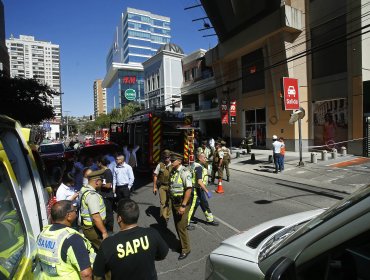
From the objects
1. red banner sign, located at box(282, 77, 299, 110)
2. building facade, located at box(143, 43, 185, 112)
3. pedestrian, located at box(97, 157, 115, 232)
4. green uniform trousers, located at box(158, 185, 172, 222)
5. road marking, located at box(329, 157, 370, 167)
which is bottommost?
road marking, located at box(329, 157, 370, 167)

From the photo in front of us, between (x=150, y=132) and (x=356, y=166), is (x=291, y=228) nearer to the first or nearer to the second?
(x=150, y=132)

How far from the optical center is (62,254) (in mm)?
2764

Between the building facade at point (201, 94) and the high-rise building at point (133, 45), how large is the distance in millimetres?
63049

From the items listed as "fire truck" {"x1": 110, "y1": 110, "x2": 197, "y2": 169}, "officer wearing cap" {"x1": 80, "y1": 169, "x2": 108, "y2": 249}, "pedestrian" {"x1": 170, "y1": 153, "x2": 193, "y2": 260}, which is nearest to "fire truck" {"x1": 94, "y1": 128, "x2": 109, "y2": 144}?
"fire truck" {"x1": 110, "y1": 110, "x2": 197, "y2": 169}

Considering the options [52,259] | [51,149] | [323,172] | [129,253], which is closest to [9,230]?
[52,259]

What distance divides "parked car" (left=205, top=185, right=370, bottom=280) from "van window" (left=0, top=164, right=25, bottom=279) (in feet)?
5.04

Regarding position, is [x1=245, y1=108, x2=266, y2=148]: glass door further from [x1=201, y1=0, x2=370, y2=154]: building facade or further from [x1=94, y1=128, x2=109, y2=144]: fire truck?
[x1=94, y1=128, x2=109, y2=144]: fire truck

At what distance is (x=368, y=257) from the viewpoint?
199cm

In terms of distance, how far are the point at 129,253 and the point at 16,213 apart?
987 millimetres

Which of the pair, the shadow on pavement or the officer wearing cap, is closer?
the officer wearing cap

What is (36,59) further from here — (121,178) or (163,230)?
(163,230)

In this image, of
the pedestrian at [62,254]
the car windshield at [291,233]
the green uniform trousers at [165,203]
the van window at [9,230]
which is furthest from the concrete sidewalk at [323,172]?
the van window at [9,230]

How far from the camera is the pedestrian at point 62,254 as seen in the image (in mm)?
2723

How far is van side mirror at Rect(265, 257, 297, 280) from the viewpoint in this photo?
1.62 meters
